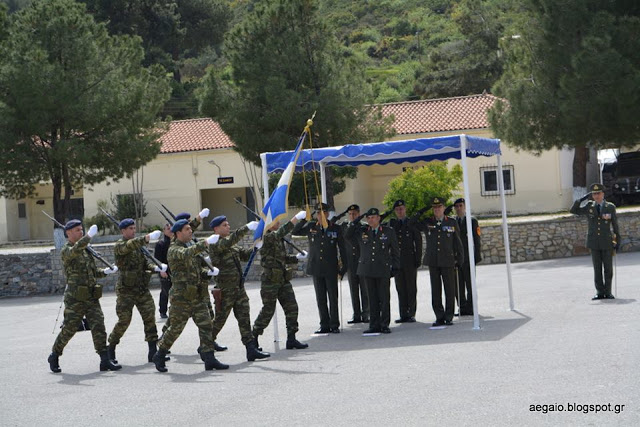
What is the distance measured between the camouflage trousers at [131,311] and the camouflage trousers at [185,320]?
0.89 metres

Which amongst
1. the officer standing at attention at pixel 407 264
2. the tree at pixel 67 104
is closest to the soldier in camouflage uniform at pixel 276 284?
the officer standing at attention at pixel 407 264

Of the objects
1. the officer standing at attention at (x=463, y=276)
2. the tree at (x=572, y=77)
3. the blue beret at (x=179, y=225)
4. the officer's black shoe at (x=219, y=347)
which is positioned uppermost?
the tree at (x=572, y=77)

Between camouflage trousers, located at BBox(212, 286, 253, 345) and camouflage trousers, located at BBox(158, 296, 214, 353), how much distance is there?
557 millimetres

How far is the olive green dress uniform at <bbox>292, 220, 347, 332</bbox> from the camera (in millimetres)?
12789

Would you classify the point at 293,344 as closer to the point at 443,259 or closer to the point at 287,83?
the point at 443,259

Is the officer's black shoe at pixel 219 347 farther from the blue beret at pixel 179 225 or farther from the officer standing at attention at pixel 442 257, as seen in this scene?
the officer standing at attention at pixel 442 257

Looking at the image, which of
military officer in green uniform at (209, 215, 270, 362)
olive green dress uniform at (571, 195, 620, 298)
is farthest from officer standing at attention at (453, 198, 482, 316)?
military officer in green uniform at (209, 215, 270, 362)

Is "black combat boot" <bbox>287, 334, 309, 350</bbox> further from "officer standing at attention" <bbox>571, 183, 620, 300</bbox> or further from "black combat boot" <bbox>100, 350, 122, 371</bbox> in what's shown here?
"officer standing at attention" <bbox>571, 183, 620, 300</bbox>

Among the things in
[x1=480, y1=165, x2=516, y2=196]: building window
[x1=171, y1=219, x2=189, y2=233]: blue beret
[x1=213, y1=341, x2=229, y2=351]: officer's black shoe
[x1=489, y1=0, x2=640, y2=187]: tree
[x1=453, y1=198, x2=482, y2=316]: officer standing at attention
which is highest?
[x1=489, y1=0, x2=640, y2=187]: tree

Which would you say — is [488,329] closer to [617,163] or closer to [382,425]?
[382,425]

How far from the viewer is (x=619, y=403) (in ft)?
23.2

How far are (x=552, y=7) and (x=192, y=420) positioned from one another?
19.4m

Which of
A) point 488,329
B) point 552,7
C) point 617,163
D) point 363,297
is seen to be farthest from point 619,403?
point 617,163

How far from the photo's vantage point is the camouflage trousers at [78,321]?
429 inches
